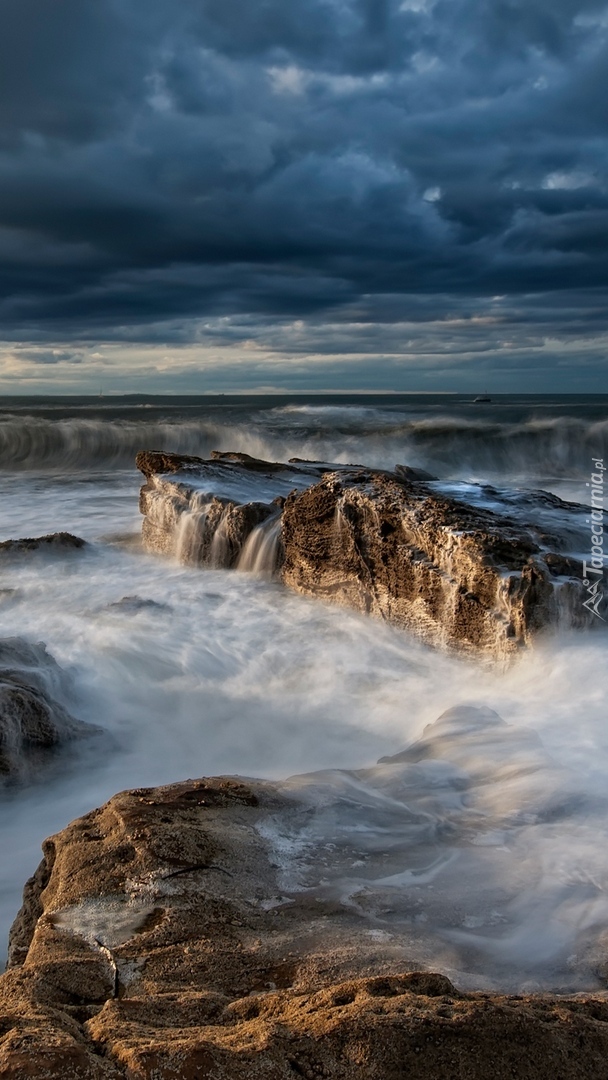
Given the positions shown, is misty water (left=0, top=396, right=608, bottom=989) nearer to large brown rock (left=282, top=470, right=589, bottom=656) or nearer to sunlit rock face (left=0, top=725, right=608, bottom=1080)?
sunlit rock face (left=0, top=725, right=608, bottom=1080)

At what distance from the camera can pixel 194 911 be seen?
7.34 feet

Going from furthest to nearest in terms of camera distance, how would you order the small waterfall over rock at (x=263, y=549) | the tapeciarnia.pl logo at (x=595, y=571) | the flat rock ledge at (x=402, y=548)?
1. the small waterfall over rock at (x=263, y=549)
2. the flat rock ledge at (x=402, y=548)
3. the tapeciarnia.pl logo at (x=595, y=571)

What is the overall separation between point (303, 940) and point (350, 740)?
110 inches

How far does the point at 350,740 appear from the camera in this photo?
4.94 meters

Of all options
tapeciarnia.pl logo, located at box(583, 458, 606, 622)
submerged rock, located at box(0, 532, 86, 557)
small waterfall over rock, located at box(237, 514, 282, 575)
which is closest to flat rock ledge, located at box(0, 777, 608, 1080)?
tapeciarnia.pl logo, located at box(583, 458, 606, 622)

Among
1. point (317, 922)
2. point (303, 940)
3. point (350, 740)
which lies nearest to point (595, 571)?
point (350, 740)

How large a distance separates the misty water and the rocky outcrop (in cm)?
11

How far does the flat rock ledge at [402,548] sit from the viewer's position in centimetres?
575

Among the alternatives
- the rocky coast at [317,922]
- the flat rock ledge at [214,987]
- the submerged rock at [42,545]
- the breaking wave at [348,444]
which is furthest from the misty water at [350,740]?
the breaking wave at [348,444]

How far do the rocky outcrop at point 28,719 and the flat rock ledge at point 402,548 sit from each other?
2.98 metres

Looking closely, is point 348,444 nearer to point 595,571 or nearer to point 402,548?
point 402,548

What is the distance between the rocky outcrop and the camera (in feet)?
13.9

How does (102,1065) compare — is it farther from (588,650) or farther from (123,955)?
(588,650)

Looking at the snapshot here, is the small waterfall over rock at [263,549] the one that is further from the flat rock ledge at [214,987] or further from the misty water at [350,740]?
the flat rock ledge at [214,987]
